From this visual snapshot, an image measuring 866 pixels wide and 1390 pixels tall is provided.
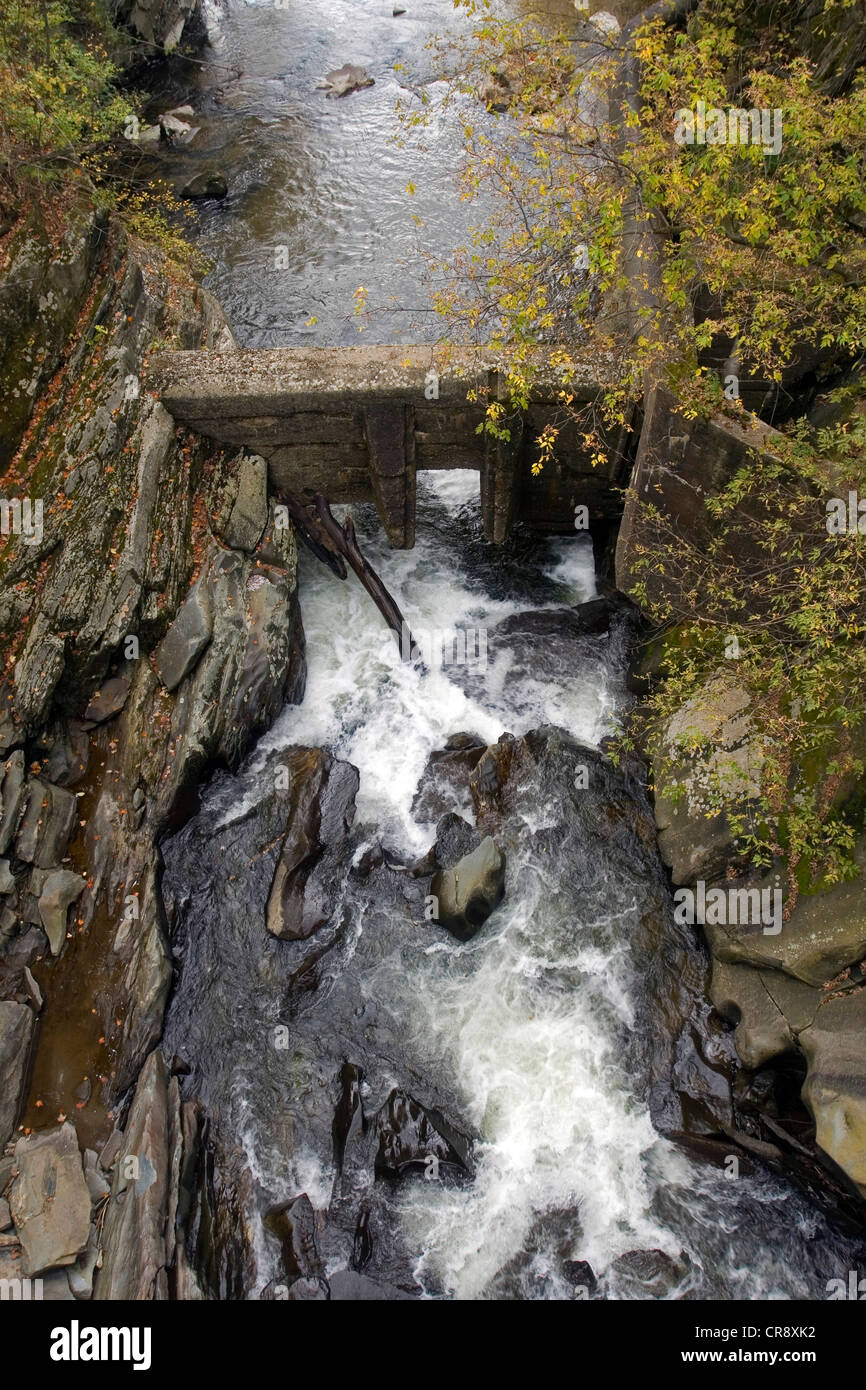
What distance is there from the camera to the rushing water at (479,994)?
319 inches

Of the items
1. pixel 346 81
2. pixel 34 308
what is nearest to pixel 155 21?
pixel 346 81

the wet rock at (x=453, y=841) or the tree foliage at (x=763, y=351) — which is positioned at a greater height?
the tree foliage at (x=763, y=351)

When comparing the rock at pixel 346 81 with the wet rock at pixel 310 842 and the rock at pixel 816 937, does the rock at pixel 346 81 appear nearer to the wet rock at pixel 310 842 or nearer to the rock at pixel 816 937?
the wet rock at pixel 310 842

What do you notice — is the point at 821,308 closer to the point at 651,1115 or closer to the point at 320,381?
the point at 320,381

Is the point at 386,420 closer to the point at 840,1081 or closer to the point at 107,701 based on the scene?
the point at 107,701

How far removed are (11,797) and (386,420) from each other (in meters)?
7.52

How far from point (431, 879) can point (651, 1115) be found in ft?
12.7

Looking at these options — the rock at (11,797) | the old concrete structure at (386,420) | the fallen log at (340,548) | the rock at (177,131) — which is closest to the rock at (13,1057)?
the rock at (11,797)

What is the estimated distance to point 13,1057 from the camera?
8711 millimetres

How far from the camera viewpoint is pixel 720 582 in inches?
387

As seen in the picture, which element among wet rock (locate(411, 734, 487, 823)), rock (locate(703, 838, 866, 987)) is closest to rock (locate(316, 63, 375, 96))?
wet rock (locate(411, 734, 487, 823))

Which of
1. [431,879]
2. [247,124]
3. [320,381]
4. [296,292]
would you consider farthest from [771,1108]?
[247,124]

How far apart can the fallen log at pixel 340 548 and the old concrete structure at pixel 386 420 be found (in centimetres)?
48

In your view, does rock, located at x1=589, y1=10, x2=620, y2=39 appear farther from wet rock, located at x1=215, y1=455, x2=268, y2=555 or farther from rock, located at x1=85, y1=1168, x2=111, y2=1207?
rock, located at x1=85, y1=1168, x2=111, y2=1207
